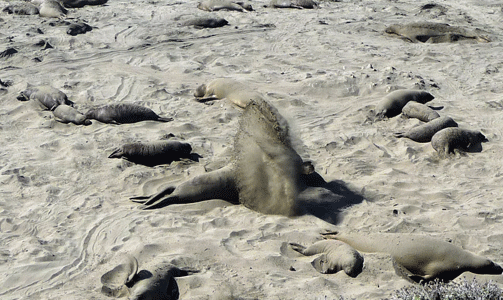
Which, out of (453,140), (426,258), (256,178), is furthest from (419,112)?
(426,258)

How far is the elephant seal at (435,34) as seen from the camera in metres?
9.95

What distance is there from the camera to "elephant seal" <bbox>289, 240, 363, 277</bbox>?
3.85 m

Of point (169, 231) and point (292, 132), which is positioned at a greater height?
point (292, 132)

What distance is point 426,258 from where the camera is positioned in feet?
12.8

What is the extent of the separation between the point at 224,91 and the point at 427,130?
112 inches

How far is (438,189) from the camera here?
17.2ft

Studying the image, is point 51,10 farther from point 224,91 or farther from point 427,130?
point 427,130

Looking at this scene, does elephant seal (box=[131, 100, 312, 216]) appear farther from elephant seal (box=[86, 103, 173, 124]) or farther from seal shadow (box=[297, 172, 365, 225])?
elephant seal (box=[86, 103, 173, 124])

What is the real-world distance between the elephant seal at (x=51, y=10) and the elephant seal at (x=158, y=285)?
9.02 metres

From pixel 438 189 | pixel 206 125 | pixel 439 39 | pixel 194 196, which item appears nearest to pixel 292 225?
pixel 194 196

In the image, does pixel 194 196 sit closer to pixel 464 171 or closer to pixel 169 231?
pixel 169 231

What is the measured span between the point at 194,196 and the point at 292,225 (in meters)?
1.00

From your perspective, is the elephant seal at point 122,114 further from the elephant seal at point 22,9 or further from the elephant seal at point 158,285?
the elephant seal at point 22,9

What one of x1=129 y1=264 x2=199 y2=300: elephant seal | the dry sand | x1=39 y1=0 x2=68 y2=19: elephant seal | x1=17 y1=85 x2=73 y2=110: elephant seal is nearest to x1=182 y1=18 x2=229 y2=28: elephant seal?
the dry sand
